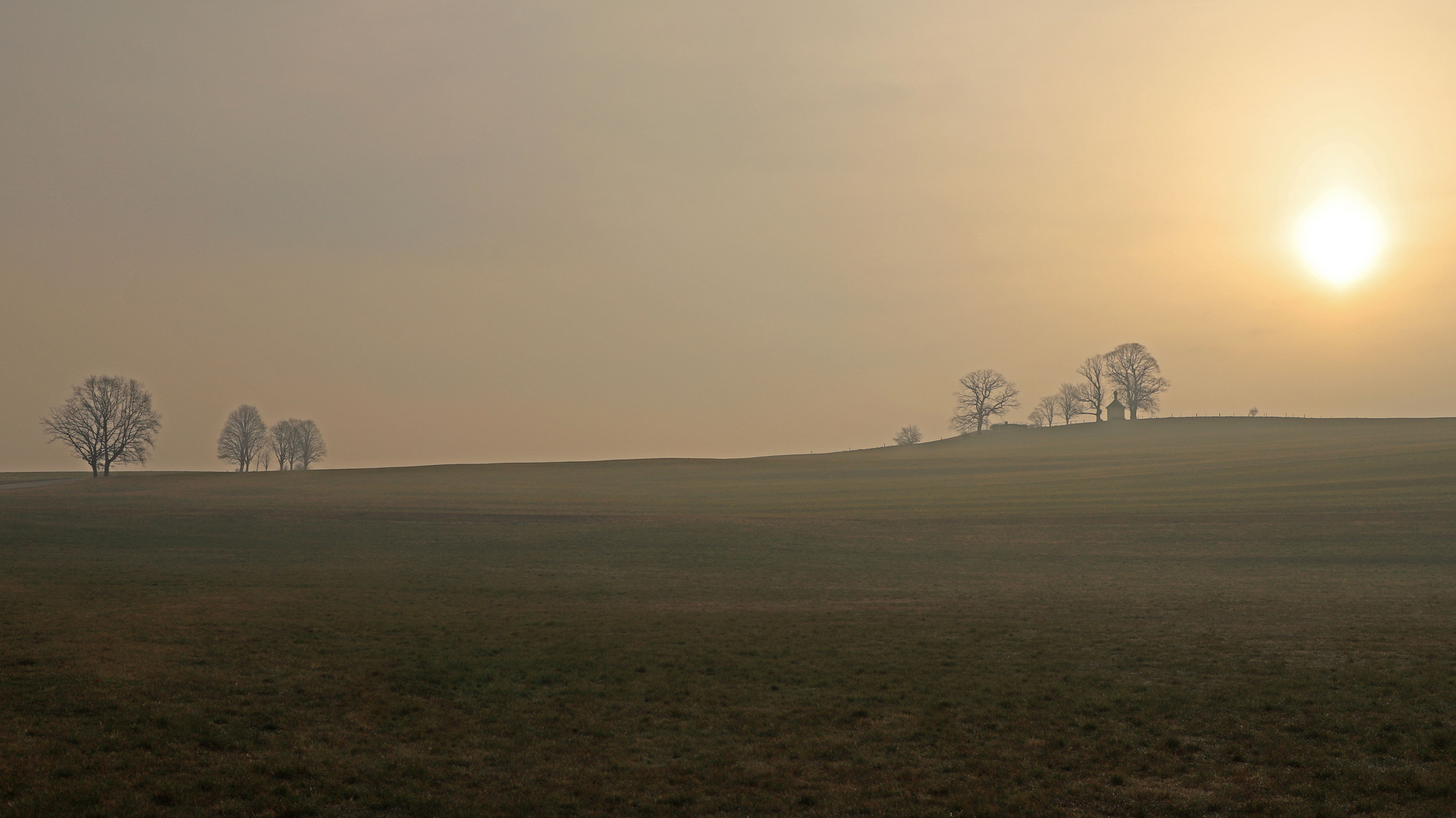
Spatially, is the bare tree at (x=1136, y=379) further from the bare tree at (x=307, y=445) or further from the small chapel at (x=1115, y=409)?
the bare tree at (x=307, y=445)

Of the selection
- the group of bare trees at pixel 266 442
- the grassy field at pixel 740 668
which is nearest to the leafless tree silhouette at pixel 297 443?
the group of bare trees at pixel 266 442

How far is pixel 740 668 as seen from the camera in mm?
20688

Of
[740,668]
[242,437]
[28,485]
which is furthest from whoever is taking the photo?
[242,437]

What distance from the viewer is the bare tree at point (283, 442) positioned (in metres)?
152

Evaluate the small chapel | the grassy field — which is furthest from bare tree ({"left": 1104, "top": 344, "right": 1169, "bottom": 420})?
the grassy field

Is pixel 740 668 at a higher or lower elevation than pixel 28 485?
lower

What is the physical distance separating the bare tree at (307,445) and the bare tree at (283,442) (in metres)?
0.67

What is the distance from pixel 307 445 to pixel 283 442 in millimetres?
4092

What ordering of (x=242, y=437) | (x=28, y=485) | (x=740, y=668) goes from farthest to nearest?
(x=242, y=437) → (x=28, y=485) → (x=740, y=668)

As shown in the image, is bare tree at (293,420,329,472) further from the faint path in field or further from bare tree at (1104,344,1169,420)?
bare tree at (1104,344,1169,420)

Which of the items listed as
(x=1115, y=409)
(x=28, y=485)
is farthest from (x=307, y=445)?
(x=1115, y=409)

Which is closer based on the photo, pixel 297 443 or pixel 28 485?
pixel 28 485

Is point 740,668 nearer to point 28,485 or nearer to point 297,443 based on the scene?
point 28,485

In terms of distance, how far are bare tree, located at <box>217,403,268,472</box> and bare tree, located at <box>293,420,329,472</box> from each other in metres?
11.2
